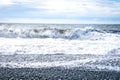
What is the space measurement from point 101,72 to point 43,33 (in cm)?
2141

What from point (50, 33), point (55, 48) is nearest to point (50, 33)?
point (50, 33)

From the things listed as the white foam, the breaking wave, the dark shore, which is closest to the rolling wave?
the breaking wave

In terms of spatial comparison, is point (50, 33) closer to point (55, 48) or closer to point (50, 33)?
point (50, 33)

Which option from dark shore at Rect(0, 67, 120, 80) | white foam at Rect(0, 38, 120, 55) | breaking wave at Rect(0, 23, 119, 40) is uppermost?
dark shore at Rect(0, 67, 120, 80)

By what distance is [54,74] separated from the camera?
812 cm

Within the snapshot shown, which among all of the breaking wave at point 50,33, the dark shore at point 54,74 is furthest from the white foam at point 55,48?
the breaking wave at point 50,33

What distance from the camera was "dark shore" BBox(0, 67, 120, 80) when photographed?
7.66 meters

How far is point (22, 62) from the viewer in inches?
399

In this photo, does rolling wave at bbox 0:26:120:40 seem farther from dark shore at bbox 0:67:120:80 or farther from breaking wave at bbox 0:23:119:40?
dark shore at bbox 0:67:120:80

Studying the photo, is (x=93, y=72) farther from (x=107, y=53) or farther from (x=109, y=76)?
(x=107, y=53)

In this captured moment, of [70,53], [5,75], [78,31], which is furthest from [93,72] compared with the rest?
[78,31]

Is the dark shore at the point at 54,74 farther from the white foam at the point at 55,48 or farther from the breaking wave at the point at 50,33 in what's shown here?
the breaking wave at the point at 50,33

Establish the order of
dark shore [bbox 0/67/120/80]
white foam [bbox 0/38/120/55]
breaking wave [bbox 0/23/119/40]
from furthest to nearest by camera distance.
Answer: breaking wave [bbox 0/23/119/40], white foam [bbox 0/38/120/55], dark shore [bbox 0/67/120/80]

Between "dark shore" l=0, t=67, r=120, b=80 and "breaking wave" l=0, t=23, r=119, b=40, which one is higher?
"dark shore" l=0, t=67, r=120, b=80
